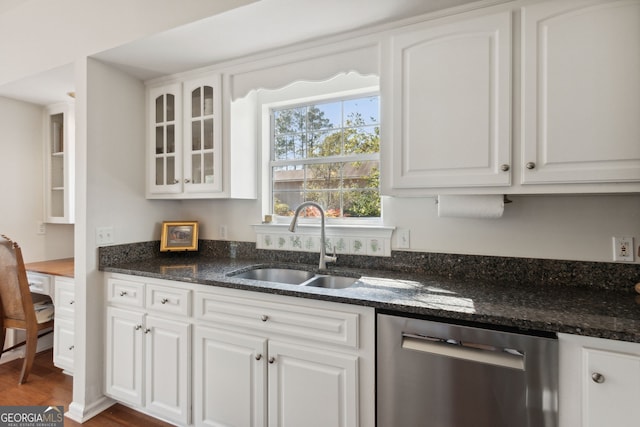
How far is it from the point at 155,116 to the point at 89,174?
2.09 feet

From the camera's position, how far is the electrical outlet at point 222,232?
8.27 feet

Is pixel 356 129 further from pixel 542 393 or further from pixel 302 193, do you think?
pixel 542 393

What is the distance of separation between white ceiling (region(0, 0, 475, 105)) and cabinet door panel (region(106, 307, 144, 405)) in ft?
5.19

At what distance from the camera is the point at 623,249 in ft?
4.96

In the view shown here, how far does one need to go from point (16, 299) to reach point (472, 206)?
9.97 feet

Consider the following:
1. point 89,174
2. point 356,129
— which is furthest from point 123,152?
point 356,129

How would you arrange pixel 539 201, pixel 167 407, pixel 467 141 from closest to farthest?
pixel 467 141 < pixel 539 201 < pixel 167 407

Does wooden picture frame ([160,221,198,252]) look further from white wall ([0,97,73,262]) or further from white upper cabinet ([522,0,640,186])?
white upper cabinet ([522,0,640,186])

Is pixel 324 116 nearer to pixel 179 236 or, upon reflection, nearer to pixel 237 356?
pixel 179 236

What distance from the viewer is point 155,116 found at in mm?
2398

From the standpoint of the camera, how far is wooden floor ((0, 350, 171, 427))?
6.48 feet

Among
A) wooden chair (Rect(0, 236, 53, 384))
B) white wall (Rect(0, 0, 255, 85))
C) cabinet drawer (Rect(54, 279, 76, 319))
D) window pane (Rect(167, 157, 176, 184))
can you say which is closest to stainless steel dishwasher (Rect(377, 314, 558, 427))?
white wall (Rect(0, 0, 255, 85))

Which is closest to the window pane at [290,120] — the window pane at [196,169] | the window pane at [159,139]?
the window pane at [196,169]

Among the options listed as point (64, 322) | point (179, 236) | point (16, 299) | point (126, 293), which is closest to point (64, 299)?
point (64, 322)
